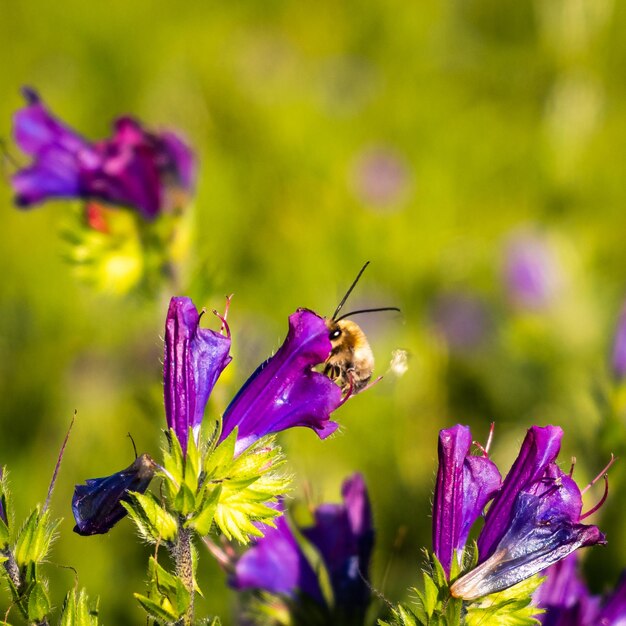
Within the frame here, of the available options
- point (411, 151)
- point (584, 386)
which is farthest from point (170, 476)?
Result: point (411, 151)

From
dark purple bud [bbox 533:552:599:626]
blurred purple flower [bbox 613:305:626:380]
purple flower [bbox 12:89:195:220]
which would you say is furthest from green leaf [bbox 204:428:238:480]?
blurred purple flower [bbox 613:305:626:380]

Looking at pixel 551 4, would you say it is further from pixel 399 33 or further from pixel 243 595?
pixel 243 595

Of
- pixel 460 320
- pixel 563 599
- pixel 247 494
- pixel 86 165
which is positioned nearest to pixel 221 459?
pixel 247 494

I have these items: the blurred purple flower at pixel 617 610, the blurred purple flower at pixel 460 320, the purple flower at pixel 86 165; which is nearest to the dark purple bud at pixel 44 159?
the purple flower at pixel 86 165

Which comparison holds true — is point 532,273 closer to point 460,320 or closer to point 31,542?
point 460,320

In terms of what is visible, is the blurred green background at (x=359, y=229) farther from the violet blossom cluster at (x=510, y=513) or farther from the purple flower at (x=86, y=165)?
the violet blossom cluster at (x=510, y=513)

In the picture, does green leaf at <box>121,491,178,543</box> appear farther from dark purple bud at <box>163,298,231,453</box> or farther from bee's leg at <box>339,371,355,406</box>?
bee's leg at <box>339,371,355,406</box>
